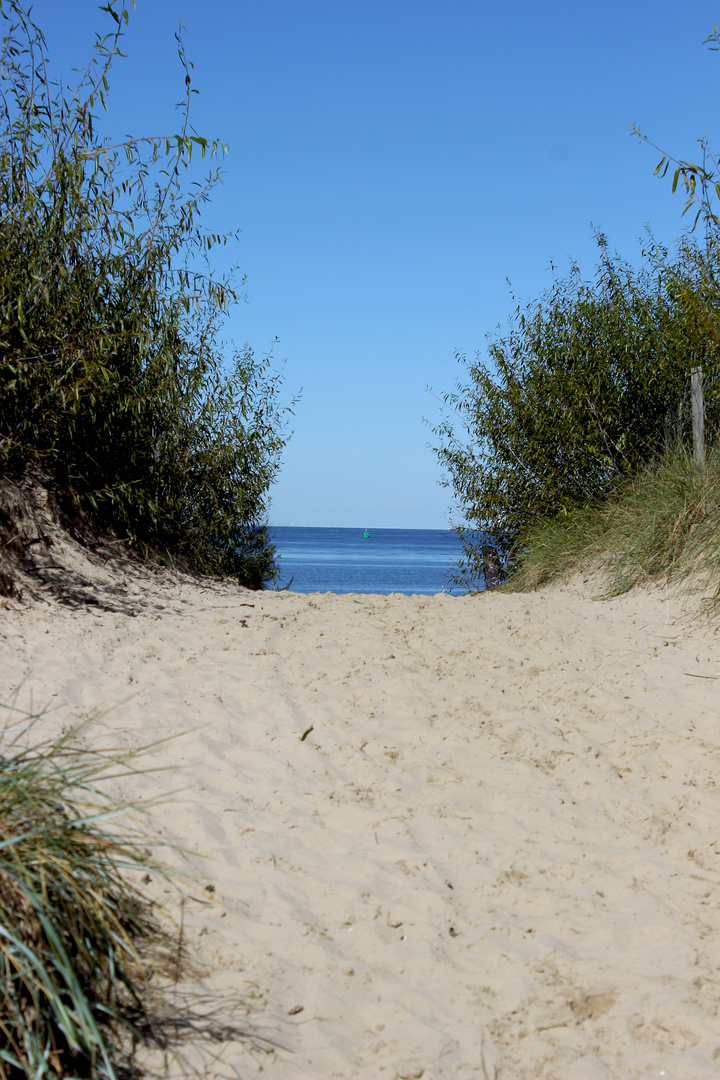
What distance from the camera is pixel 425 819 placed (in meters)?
3.63

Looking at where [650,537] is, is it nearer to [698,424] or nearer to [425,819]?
[698,424]

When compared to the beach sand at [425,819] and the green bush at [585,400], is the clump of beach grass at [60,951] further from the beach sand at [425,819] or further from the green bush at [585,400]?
the green bush at [585,400]

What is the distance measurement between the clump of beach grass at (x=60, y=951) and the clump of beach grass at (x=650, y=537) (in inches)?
199

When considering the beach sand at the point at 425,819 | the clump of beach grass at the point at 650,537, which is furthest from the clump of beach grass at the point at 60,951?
the clump of beach grass at the point at 650,537

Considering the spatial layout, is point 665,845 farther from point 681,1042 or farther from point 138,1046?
point 138,1046

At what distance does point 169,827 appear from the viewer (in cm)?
324

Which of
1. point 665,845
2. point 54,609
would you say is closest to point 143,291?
A: point 54,609

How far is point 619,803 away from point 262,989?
2.10 m

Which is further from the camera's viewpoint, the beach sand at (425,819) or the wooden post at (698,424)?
the wooden post at (698,424)

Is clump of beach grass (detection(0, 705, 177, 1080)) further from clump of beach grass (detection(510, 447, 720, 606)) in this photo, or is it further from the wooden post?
the wooden post

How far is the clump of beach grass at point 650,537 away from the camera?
679cm

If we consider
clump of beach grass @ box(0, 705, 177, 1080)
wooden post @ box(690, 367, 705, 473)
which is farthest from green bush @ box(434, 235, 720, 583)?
clump of beach grass @ box(0, 705, 177, 1080)

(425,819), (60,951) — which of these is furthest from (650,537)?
(60,951)

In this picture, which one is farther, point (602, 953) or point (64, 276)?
point (64, 276)
